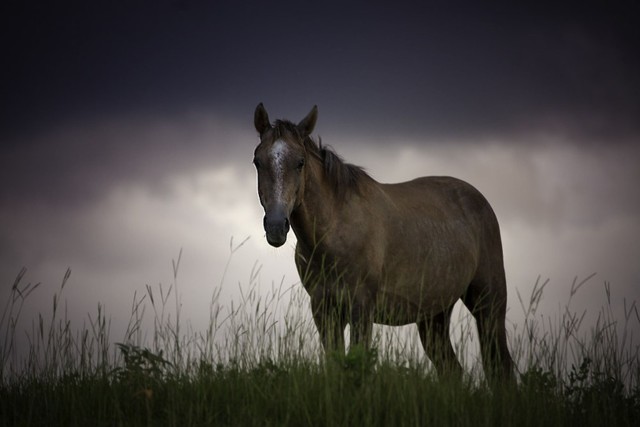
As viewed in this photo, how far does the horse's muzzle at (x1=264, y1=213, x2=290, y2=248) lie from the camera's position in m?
6.21

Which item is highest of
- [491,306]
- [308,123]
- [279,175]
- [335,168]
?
[308,123]

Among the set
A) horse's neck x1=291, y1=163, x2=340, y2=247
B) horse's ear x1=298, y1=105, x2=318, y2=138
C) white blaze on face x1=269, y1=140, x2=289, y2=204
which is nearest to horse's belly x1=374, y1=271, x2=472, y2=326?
horse's neck x1=291, y1=163, x2=340, y2=247

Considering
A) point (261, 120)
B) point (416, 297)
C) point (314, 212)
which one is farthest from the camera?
point (416, 297)

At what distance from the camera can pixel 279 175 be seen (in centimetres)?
634

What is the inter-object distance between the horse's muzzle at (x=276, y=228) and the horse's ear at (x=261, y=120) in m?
1.10

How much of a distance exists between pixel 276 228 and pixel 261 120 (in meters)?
1.29

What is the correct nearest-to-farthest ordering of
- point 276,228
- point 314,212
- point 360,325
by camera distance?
point 276,228 < point 360,325 < point 314,212

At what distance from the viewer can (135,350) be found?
6168 mm

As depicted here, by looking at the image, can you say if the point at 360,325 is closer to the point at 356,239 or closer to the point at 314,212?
the point at 356,239

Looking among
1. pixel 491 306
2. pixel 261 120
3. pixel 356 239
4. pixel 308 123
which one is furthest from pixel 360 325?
pixel 491 306

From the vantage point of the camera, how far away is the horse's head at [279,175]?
6250 millimetres

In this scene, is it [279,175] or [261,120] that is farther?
[261,120]

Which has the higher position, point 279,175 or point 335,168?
point 335,168

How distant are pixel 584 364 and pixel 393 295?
1.92 m
